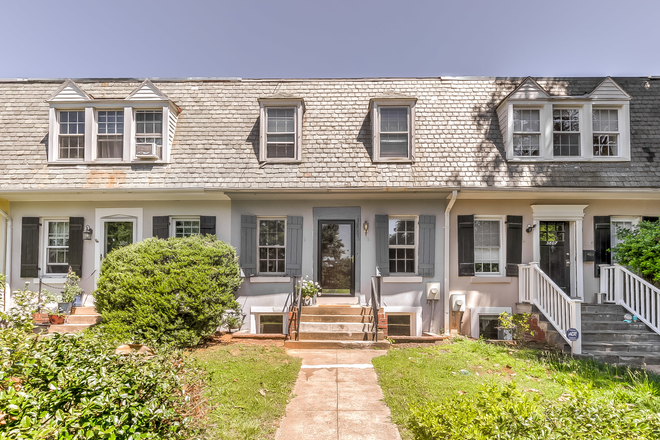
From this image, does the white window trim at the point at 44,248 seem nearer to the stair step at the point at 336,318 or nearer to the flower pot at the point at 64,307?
the flower pot at the point at 64,307

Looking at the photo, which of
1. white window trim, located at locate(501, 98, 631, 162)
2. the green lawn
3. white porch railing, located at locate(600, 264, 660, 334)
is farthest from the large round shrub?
white porch railing, located at locate(600, 264, 660, 334)

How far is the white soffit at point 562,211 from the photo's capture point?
29.0 feet

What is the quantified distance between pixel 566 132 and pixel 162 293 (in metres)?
10.1

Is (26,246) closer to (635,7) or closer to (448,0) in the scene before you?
(448,0)

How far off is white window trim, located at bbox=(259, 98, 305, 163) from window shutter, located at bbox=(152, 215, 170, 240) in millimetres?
2768

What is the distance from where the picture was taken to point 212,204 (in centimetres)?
898

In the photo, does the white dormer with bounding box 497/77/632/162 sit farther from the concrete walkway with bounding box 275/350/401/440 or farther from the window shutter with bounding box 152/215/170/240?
the window shutter with bounding box 152/215/170/240

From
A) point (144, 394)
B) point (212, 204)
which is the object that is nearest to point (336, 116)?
point (212, 204)

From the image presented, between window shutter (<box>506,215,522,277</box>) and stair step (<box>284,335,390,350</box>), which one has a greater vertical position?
window shutter (<box>506,215,522,277</box>)

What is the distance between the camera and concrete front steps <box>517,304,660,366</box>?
23.1 feet

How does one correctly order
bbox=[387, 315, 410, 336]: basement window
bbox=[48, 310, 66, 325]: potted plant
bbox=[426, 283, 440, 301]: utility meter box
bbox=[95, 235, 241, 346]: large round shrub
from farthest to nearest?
1. bbox=[387, 315, 410, 336]: basement window
2. bbox=[426, 283, 440, 301]: utility meter box
3. bbox=[48, 310, 66, 325]: potted plant
4. bbox=[95, 235, 241, 346]: large round shrub

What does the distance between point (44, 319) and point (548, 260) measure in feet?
40.1

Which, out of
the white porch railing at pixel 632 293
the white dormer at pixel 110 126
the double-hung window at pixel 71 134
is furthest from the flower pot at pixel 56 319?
the white porch railing at pixel 632 293

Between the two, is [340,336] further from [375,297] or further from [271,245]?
[271,245]
